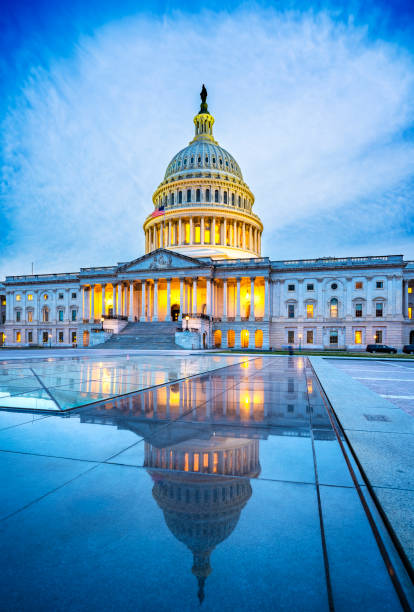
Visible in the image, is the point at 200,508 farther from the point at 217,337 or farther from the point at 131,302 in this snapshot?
the point at 131,302

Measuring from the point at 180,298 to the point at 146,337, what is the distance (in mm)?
16767

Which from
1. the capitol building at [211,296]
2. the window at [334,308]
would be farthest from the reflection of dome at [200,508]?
the window at [334,308]

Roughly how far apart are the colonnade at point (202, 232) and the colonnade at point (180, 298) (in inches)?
569

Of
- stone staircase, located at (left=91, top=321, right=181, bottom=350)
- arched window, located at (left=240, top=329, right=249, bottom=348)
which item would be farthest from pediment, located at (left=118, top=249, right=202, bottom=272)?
arched window, located at (left=240, top=329, right=249, bottom=348)

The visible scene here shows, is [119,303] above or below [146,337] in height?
above

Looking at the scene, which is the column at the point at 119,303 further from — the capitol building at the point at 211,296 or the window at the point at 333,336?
the window at the point at 333,336

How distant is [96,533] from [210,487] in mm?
1298

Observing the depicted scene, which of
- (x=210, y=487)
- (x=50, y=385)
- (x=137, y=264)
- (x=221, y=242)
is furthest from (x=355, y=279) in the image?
(x=210, y=487)

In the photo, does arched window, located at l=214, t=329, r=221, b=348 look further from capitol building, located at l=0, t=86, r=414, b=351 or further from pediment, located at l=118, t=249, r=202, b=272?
pediment, located at l=118, t=249, r=202, b=272

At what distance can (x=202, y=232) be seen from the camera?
81125 millimetres

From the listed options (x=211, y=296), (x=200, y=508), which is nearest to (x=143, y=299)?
(x=211, y=296)

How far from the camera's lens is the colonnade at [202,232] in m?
81.5

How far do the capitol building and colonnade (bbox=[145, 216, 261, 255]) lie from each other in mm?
245

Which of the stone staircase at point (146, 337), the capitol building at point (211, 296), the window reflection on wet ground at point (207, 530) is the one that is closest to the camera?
the window reflection on wet ground at point (207, 530)
